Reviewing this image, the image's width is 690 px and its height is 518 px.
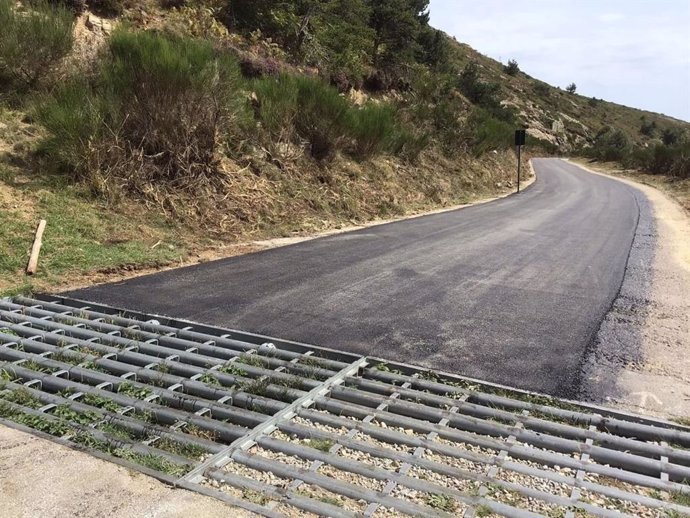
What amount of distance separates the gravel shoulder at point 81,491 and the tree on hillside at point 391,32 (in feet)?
85.8

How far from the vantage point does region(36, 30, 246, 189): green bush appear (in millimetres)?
9359

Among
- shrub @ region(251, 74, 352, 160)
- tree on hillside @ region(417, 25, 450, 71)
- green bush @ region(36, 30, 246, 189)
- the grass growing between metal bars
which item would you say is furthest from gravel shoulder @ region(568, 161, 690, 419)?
tree on hillside @ region(417, 25, 450, 71)

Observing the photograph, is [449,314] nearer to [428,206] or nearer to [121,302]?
[121,302]

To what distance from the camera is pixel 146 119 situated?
10227 mm

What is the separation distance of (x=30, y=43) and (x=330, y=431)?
34.1 ft

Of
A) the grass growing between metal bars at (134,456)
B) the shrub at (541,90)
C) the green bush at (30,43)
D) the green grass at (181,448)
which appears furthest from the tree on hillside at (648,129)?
the grass growing between metal bars at (134,456)

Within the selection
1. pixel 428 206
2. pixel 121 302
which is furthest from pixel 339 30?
pixel 121 302

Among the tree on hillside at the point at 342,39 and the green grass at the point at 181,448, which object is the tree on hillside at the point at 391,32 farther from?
the green grass at the point at 181,448

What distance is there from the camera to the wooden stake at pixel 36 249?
22.4 feet

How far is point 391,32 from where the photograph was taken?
27.8 metres

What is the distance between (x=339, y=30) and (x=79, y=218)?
57.3ft

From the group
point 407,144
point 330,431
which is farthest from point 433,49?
point 330,431

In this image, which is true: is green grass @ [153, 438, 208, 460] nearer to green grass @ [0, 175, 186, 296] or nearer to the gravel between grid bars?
the gravel between grid bars

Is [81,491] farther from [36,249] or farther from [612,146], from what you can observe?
[612,146]
